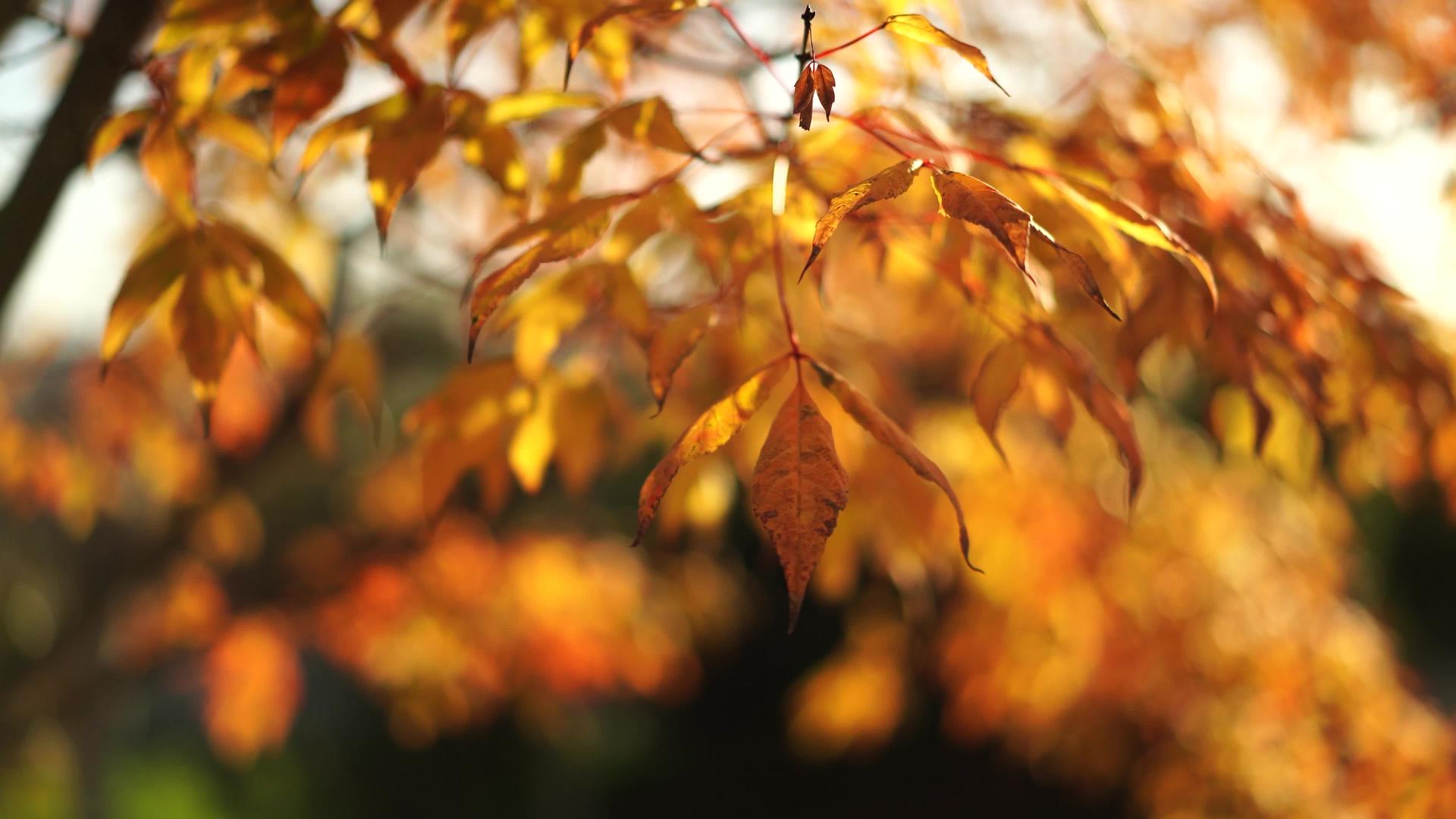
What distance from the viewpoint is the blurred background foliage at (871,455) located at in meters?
0.98

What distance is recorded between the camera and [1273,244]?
3.32 feet

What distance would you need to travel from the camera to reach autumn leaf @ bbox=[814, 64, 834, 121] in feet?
2.00

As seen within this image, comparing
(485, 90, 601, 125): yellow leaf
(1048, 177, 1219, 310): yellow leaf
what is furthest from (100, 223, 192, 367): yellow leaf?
(1048, 177, 1219, 310): yellow leaf

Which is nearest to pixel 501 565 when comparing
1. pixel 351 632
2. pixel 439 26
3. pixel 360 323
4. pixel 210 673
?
pixel 351 632

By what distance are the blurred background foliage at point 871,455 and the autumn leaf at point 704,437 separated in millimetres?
173

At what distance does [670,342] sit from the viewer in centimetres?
83

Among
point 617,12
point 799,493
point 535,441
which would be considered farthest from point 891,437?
point 535,441

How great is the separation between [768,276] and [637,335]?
438 mm

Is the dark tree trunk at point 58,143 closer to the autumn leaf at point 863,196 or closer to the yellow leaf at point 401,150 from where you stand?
the yellow leaf at point 401,150

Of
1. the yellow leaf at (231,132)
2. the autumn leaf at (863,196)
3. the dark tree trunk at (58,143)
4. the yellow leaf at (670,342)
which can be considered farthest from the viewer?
the dark tree trunk at (58,143)

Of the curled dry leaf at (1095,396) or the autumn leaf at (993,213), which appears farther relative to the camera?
the curled dry leaf at (1095,396)

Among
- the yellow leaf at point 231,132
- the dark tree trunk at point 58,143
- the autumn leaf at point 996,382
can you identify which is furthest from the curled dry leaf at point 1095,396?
the dark tree trunk at point 58,143

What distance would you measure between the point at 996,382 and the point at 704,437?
0.36 metres

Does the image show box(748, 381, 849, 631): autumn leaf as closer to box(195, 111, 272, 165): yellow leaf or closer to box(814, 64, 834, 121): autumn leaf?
box(814, 64, 834, 121): autumn leaf
